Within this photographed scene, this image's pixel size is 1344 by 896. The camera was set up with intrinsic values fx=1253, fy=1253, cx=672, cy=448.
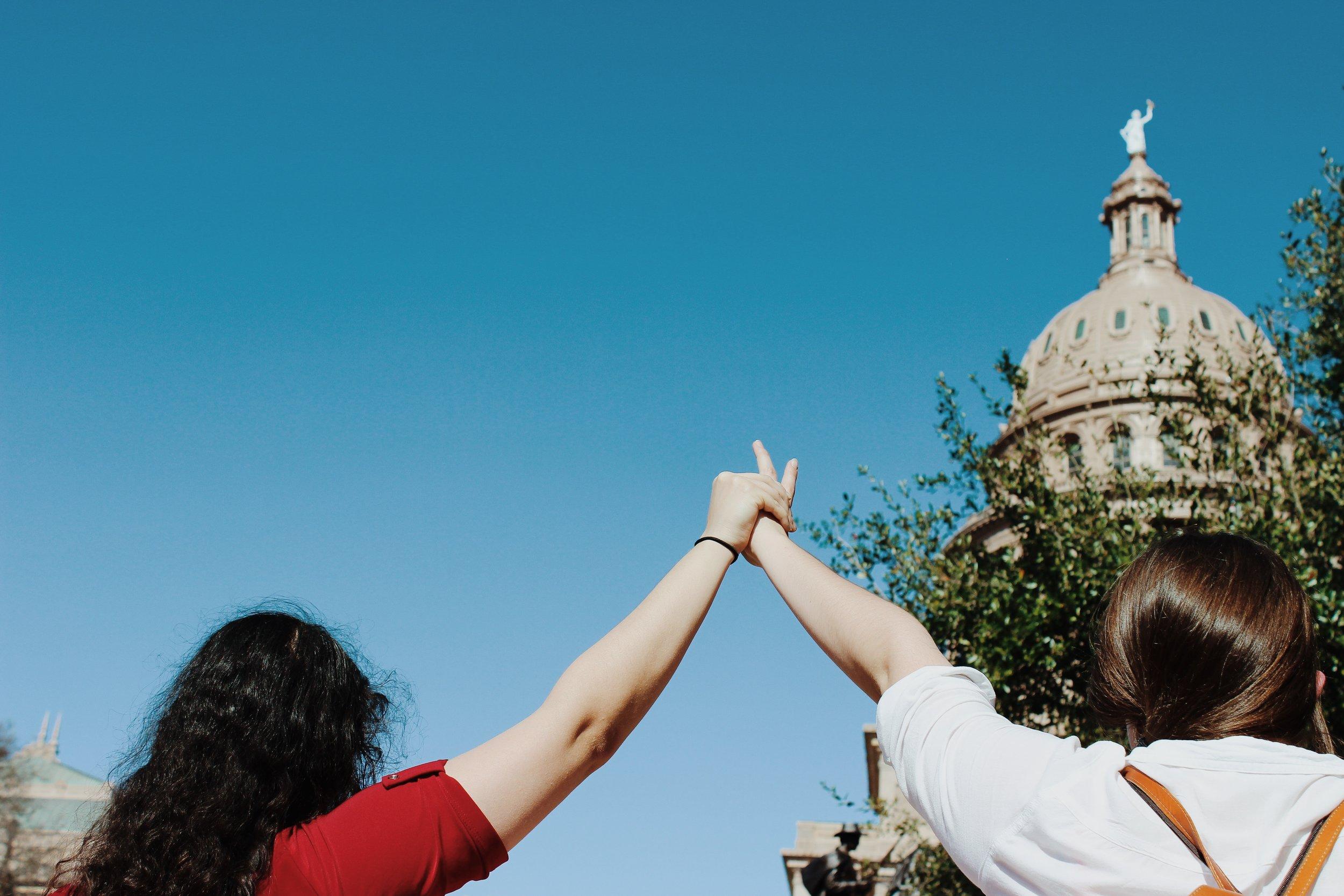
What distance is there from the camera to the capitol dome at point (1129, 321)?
43.9 metres

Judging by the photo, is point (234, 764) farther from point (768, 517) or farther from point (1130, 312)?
point (1130, 312)

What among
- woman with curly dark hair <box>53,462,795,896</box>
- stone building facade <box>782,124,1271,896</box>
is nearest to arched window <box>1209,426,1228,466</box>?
stone building facade <box>782,124,1271,896</box>

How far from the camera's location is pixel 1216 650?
1720 millimetres

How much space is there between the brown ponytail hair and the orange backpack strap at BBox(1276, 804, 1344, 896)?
0.67ft

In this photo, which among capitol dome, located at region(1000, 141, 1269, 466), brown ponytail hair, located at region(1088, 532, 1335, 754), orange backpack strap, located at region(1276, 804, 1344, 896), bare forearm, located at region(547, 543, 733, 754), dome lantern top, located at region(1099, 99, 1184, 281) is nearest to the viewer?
orange backpack strap, located at region(1276, 804, 1344, 896)

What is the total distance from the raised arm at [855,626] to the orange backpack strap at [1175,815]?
310mm

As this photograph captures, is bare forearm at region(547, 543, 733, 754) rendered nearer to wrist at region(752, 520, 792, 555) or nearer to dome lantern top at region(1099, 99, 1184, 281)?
wrist at region(752, 520, 792, 555)

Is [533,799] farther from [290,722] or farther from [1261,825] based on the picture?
[1261,825]

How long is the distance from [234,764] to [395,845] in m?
0.36

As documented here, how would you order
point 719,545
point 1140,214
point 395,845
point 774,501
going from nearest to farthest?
1. point 395,845
2. point 719,545
3. point 774,501
4. point 1140,214

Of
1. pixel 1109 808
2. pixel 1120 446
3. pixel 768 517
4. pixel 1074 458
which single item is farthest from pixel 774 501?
pixel 1120 446

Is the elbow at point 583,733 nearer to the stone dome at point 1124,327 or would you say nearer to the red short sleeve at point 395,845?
the red short sleeve at point 395,845

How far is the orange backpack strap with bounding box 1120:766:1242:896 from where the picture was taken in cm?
148

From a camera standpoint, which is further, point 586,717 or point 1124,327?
point 1124,327
